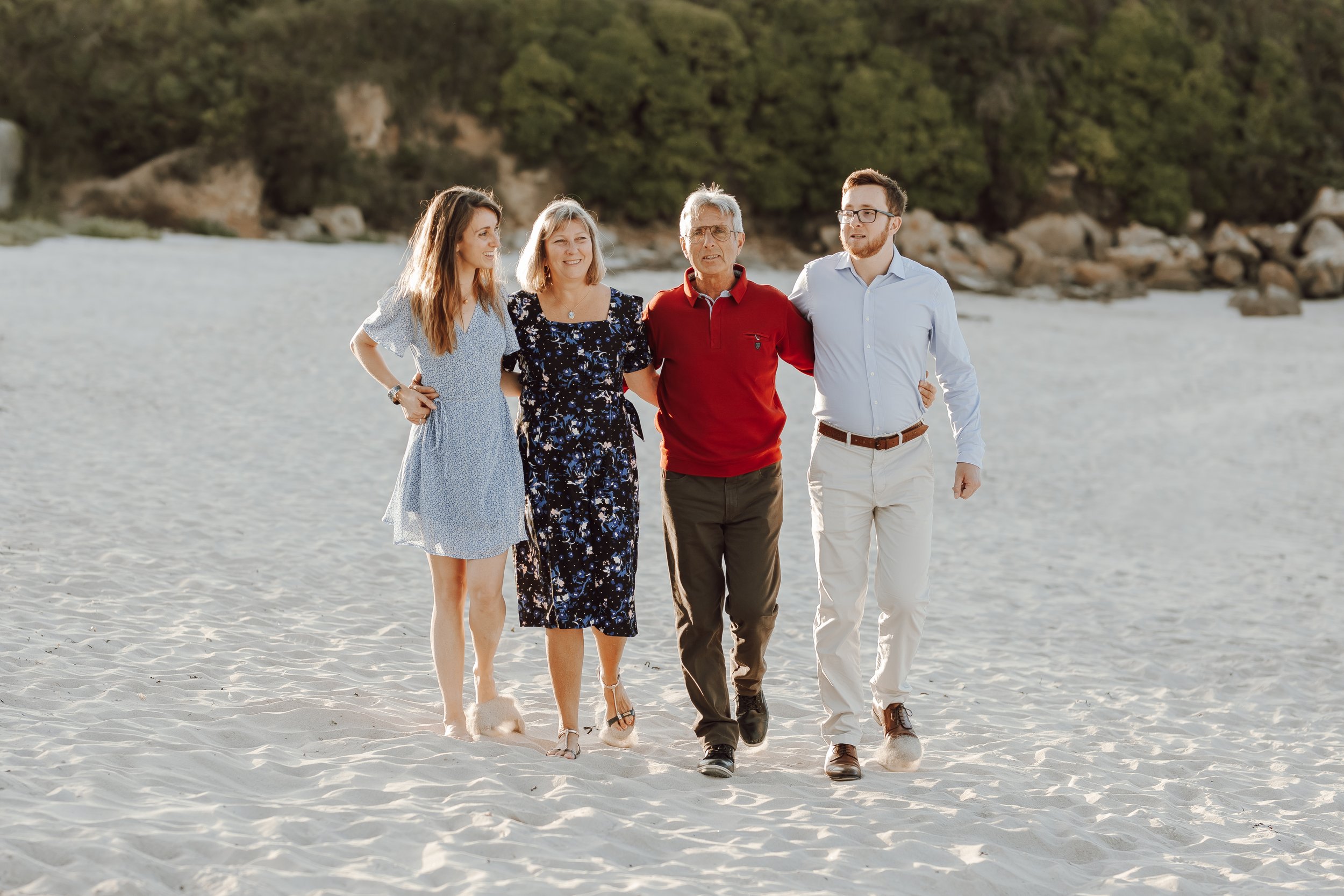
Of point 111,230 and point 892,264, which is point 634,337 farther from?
point 111,230

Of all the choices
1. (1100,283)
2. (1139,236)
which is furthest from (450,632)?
(1139,236)

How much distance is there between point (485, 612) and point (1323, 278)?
91.9 feet

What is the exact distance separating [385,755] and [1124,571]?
6312 mm

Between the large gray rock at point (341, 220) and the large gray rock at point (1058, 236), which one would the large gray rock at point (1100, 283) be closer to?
the large gray rock at point (1058, 236)

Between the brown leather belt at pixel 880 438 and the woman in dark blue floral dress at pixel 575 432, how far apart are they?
0.69m

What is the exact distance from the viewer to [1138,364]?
1714 cm

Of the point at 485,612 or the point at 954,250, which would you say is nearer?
the point at 485,612

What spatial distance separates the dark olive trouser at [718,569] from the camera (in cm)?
409

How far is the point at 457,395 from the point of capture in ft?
13.2

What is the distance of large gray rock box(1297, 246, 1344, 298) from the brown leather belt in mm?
26987

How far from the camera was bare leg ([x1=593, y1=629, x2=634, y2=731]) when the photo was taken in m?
4.21

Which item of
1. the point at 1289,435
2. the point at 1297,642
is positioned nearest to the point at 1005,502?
the point at 1297,642

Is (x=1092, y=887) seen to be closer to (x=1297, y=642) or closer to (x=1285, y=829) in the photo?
(x=1285, y=829)

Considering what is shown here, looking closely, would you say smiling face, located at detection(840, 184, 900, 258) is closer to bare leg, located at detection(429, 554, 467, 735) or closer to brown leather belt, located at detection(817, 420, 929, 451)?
brown leather belt, located at detection(817, 420, 929, 451)
